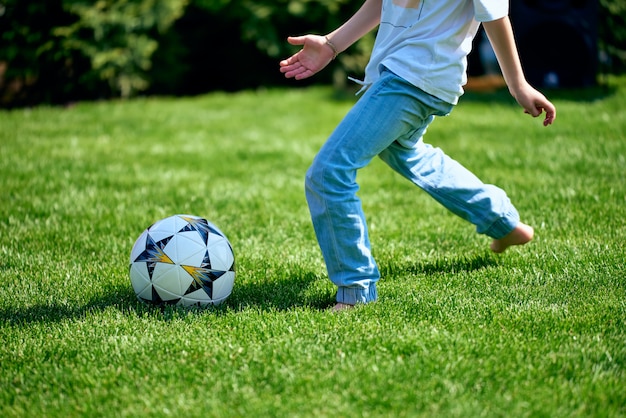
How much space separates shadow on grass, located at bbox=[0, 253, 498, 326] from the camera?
3.17 m

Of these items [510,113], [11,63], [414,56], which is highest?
[414,56]

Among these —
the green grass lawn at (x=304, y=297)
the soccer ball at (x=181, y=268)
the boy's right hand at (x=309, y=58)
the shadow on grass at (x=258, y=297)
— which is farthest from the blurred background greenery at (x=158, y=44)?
the soccer ball at (x=181, y=268)

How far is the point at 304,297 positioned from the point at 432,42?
4.22ft

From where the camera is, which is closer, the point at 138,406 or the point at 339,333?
the point at 138,406

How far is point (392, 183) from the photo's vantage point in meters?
5.48

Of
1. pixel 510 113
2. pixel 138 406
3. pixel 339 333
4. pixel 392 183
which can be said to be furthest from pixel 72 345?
pixel 510 113

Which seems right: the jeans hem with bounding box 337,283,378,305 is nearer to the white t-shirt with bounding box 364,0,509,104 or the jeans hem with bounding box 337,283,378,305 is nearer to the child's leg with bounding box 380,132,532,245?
the child's leg with bounding box 380,132,532,245

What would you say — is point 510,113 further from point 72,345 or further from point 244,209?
point 72,345

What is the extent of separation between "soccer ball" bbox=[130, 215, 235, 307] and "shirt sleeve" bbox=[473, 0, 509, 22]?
4.95 feet

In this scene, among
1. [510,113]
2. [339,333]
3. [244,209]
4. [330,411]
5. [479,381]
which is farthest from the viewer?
[510,113]

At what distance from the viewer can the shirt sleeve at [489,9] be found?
2.83 m

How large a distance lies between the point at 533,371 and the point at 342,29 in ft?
5.84

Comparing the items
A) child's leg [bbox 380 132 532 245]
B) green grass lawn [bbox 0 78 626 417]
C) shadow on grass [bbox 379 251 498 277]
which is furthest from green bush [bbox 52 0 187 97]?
child's leg [bbox 380 132 532 245]

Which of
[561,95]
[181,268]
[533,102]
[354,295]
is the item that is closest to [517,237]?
[533,102]
